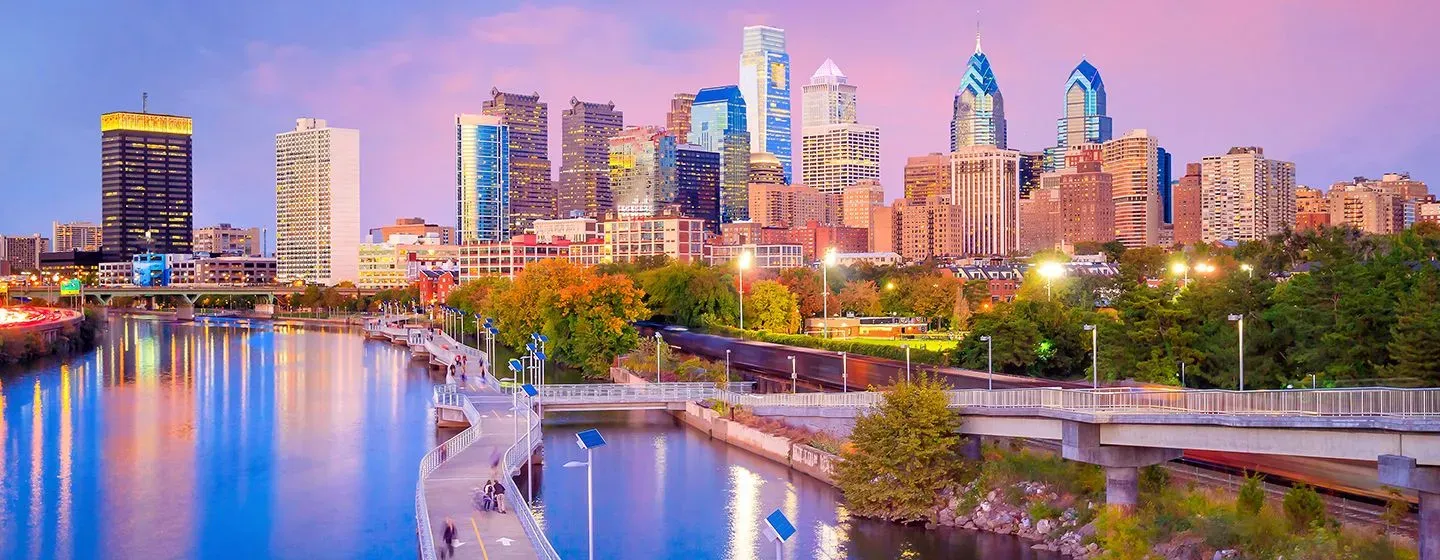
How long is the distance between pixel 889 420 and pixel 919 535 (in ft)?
12.8

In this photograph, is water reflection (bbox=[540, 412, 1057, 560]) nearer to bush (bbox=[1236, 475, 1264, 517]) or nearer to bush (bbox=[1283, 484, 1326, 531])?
bush (bbox=[1236, 475, 1264, 517])

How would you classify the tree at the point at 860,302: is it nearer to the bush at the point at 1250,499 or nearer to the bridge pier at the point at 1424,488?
the bush at the point at 1250,499

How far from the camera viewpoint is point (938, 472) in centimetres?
4156

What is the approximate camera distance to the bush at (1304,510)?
105 feet

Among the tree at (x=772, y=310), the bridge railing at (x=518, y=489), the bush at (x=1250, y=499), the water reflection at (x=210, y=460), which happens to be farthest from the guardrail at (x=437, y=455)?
the tree at (x=772, y=310)

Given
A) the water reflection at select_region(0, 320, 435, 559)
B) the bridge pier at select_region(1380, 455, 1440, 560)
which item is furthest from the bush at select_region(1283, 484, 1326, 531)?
the water reflection at select_region(0, 320, 435, 559)

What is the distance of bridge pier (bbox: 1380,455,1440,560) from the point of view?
95.9 feet

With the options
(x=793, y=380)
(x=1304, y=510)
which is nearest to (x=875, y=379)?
(x=793, y=380)

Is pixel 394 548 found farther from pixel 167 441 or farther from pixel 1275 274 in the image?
pixel 1275 274

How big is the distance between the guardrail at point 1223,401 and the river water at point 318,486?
436 cm

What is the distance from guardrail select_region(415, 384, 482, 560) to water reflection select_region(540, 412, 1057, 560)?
333 centimetres

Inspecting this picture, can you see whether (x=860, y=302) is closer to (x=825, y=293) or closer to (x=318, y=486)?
(x=825, y=293)

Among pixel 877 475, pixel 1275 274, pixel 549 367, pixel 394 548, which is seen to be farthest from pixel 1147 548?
pixel 549 367

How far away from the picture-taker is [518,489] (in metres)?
44.8
